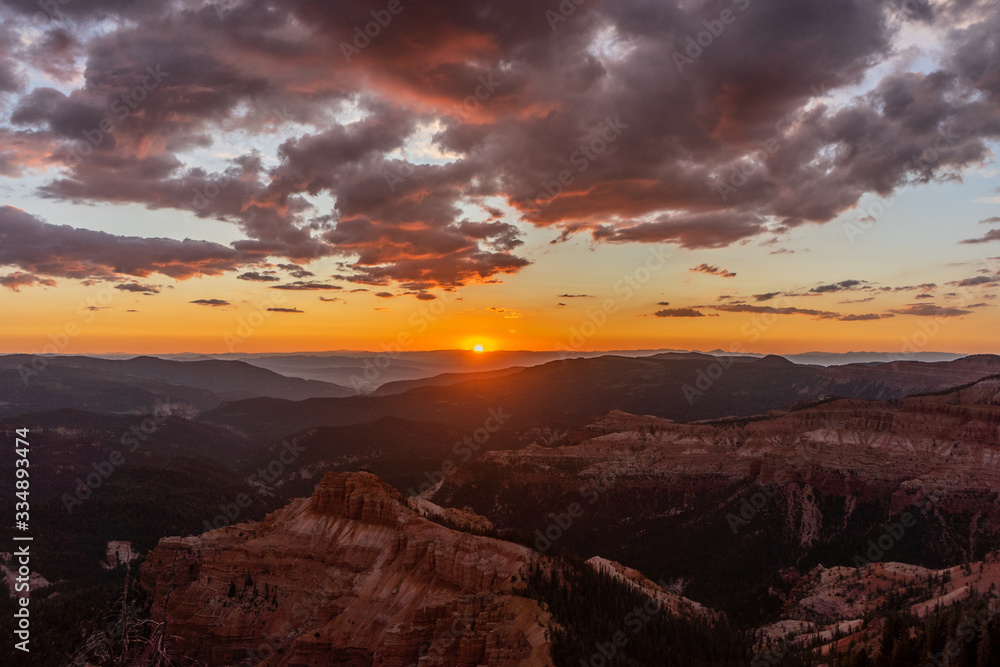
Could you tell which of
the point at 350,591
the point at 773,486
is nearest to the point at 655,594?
the point at 350,591

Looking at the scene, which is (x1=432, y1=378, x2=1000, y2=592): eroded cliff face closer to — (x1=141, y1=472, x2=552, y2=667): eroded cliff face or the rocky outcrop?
the rocky outcrop

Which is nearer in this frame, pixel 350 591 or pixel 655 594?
pixel 350 591

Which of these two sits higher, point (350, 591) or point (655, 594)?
point (350, 591)

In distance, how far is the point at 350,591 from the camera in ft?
201

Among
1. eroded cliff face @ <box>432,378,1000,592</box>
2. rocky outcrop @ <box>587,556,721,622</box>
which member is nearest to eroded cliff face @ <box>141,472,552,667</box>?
rocky outcrop @ <box>587,556,721,622</box>

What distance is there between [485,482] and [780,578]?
86.3m

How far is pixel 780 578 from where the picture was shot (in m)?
97.1

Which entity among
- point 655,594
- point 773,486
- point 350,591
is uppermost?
point 350,591

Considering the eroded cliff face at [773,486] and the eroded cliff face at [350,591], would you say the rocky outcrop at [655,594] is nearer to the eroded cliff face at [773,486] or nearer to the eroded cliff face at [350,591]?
the eroded cliff face at [350,591]

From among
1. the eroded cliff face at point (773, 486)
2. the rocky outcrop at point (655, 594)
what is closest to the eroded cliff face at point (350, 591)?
the rocky outcrop at point (655, 594)

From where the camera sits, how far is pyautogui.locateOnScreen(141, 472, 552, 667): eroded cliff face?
161ft

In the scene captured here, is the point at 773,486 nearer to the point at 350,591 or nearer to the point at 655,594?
the point at 655,594

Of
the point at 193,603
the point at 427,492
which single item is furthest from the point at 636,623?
the point at 427,492

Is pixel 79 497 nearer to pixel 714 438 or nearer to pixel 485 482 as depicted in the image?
pixel 485 482
